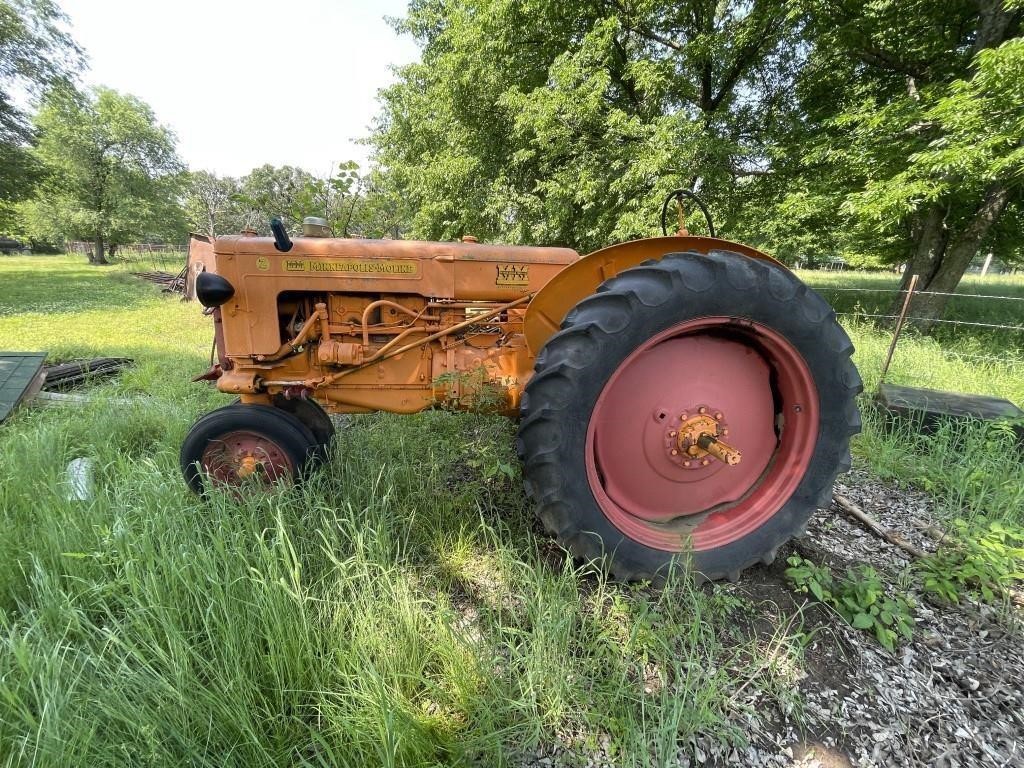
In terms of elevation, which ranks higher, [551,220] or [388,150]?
[388,150]

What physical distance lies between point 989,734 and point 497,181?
364 inches

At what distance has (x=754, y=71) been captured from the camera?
821 centimetres

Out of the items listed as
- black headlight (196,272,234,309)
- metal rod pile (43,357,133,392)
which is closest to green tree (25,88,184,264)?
metal rod pile (43,357,133,392)

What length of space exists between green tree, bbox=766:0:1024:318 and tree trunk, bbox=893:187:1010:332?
0.02m

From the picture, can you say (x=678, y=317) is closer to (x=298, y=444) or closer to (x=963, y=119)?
(x=298, y=444)

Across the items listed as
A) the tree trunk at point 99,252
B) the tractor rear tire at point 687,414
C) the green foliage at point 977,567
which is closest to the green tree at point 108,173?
the tree trunk at point 99,252

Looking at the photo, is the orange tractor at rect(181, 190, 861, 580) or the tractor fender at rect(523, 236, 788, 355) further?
the tractor fender at rect(523, 236, 788, 355)

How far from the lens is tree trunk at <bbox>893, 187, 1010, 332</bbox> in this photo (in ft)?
21.6

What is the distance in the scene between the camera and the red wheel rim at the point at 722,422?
5.94ft

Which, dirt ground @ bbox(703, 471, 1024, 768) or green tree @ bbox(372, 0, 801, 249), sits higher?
green tree @ bbox(372, 0, 801, 249)

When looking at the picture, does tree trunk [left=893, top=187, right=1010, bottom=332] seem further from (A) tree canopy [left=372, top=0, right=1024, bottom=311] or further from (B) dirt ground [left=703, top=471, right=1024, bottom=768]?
(B) dirt ground [left=703, top=471, right=1024, bottom=768]

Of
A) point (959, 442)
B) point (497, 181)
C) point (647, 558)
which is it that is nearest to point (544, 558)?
point (647, 558)

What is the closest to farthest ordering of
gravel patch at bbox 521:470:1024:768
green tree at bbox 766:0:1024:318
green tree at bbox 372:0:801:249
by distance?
gravel patch at bbox 521:470:1024:768
green tree at bbox 766:0:1024:318
green tree at bbox 372:0:801:249

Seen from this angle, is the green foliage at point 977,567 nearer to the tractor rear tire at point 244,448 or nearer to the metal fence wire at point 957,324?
the tractor rear tire at point 244,448
